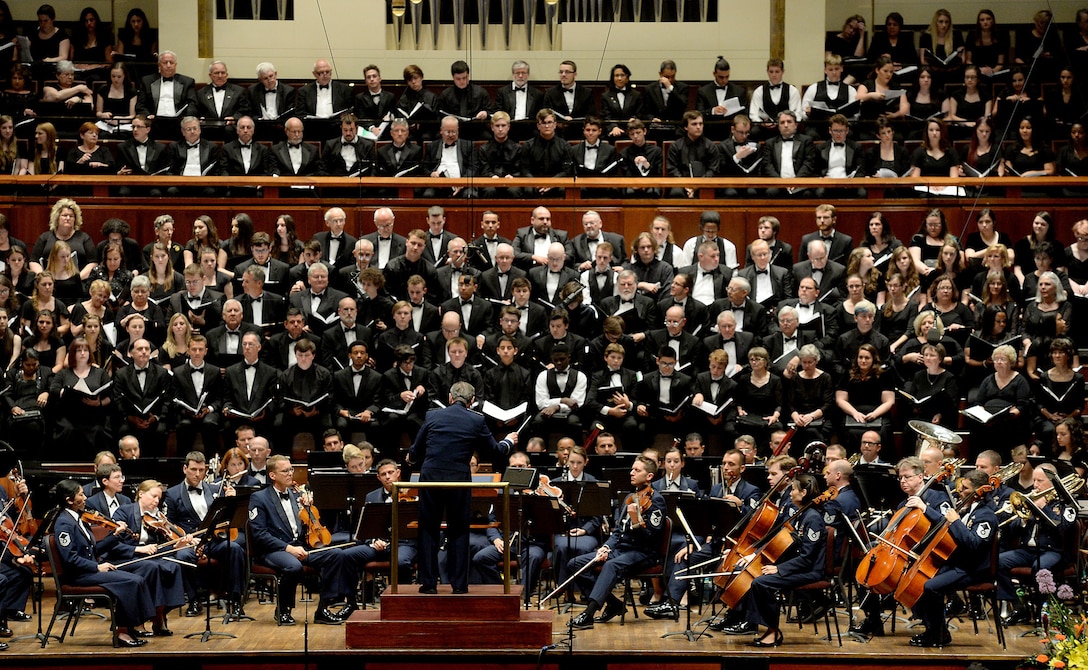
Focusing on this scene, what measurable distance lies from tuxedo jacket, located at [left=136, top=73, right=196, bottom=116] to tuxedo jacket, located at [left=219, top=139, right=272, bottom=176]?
3.44 ft

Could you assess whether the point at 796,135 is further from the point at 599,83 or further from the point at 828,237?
the point at 599,83

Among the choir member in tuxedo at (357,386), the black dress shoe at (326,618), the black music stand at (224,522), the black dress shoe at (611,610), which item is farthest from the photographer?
the choir member in tuxedo at (357,386)

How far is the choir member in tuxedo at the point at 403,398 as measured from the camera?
11.3m

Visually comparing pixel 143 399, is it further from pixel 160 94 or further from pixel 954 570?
pixel 954 570

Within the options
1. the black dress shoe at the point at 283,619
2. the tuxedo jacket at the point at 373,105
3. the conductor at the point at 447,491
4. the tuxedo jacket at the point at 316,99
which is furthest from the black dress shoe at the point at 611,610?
the tuxedo jacket at the point at 316,99

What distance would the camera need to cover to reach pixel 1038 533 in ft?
30.3

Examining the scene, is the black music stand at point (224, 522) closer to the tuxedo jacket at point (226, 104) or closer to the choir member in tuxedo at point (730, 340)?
the choir member in tuxedo at point (730, 340)

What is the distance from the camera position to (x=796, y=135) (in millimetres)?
14078

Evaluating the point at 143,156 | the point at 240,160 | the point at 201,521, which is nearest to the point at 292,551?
the point at 201,521

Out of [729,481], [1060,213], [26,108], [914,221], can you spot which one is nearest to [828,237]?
[914,221]

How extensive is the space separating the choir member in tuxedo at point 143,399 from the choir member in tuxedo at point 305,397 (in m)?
0.89

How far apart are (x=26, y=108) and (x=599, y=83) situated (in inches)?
243

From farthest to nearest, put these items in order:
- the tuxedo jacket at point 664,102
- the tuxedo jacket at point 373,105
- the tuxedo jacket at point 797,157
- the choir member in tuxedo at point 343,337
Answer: the tuxedo jacket at point 664,102, the tuxedo jacket at point 373,105, the tuxedo jacket at point 797,157, the choir member in tuxedo at point 343,337

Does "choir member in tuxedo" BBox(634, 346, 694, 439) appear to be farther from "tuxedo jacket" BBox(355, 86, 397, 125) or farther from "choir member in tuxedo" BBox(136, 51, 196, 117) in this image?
"choir member in tuxedo" BBox(136, 51, 196, 117)
